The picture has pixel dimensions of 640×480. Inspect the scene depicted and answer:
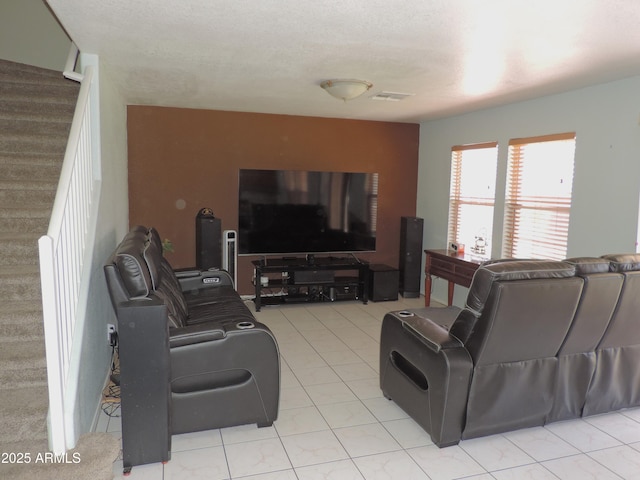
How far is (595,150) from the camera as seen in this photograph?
4.15 metres

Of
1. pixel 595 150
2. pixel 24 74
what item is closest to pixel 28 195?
pixel 24 74

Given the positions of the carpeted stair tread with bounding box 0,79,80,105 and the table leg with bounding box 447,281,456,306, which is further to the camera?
the table leg with bounding box 447,281,456,306

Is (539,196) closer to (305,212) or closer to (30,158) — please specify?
(305,212)

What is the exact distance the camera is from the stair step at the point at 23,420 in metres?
2.42

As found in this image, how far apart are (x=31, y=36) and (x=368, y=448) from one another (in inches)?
212

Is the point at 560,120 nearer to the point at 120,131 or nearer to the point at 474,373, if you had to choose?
the point at 474,373

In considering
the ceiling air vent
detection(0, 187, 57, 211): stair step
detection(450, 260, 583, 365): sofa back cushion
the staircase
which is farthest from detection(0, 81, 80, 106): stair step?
detection(450, 260, 583, 365): sofa back cushion

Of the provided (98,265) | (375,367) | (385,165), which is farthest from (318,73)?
(385,165)

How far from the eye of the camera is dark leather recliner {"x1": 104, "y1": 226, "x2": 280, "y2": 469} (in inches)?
99.0

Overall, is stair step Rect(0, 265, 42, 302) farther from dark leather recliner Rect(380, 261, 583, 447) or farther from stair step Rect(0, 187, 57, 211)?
dark leather recliner Rect(380, 261, 583, 447)

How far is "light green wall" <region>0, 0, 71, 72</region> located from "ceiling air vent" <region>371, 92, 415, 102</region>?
3.52m

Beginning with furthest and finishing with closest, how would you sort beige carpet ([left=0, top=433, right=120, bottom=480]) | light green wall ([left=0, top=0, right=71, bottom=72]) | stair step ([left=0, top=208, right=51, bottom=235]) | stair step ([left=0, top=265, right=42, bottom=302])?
1. light green wall ([left=0, top=0, right=71, bottom=72])
2. stair step ([left=0, top=208, right=51, bottom=235])
3. stair step ([left=0, top=265, right=42, bottom=302])
4. beige carpet ([left=0, top=433, right=120, bottom=480])

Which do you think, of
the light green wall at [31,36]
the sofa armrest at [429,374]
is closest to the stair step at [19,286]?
the sofa armrest at [429,374]

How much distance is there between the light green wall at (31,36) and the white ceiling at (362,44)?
1.23 meters
